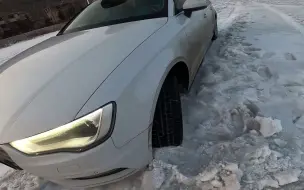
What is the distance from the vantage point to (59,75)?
2.14 metres

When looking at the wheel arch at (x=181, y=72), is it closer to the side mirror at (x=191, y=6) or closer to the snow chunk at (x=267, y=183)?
the side mirror at (x=191, y=6)

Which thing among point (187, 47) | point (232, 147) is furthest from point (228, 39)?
point (232, 147)

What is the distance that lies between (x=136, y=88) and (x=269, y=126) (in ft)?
4.33

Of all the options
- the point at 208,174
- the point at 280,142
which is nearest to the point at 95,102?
the point at 208,174

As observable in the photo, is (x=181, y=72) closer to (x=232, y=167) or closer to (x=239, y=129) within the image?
(x=239, y=129)

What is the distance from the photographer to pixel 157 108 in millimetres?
2330

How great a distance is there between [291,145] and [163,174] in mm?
1028

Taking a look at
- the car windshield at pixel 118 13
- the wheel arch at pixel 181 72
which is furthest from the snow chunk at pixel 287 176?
the car windshield at pixel 118 13

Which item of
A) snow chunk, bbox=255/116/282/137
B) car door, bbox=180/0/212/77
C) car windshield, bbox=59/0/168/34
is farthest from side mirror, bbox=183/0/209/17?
snow chunk, bbox=255/116/282/137

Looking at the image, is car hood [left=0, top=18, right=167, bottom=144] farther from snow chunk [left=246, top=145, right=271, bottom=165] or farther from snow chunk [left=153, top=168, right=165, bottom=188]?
snow chunk [left=246, top=145, right=271, bottom=165]

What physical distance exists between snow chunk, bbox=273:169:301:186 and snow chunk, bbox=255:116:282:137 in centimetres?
44

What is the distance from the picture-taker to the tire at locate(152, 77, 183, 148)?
7.78ft

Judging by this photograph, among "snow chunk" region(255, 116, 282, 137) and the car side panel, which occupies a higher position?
the car side panel

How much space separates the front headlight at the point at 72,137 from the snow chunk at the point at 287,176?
4.08ft
